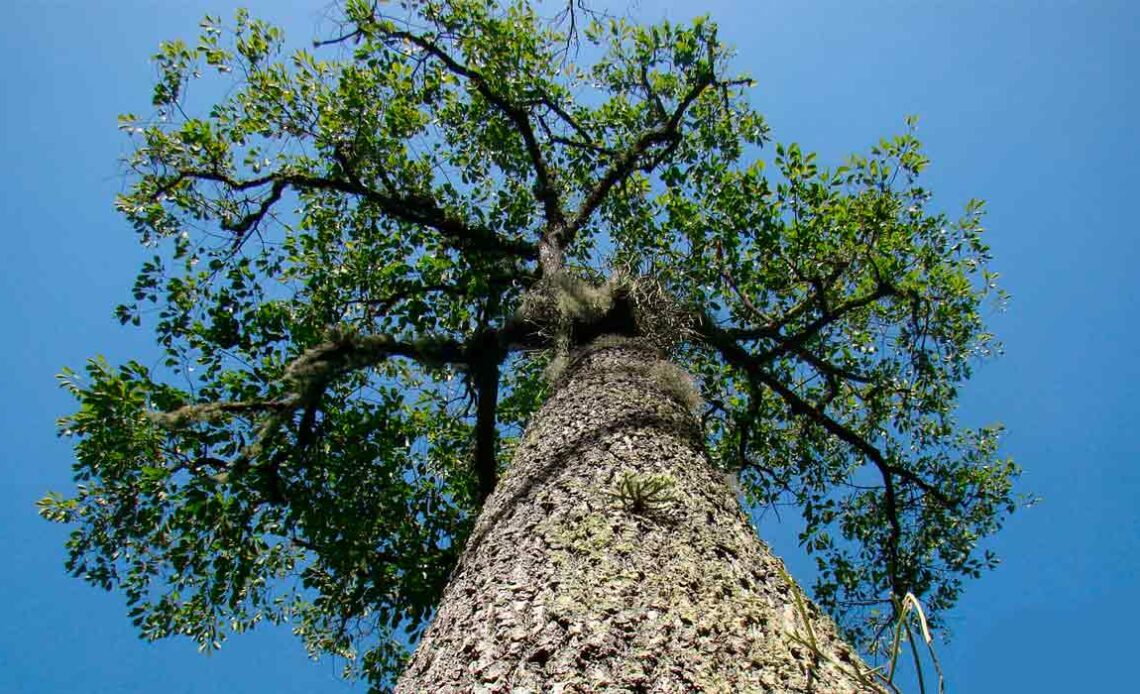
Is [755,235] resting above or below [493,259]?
above

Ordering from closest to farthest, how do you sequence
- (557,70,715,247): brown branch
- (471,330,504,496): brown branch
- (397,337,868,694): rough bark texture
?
(397,337,868,694): rough bark texture < (471,330,504,496): brown branch < (557,70,715,247): brown branch

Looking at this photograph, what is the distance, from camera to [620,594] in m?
1.79

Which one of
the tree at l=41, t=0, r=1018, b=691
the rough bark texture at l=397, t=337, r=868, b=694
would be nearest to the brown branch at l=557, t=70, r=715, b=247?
the tree at l=41, t=0, r=1018, b=691

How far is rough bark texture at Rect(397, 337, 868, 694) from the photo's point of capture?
1.54 m

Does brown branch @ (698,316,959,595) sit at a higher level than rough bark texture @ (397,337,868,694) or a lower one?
higher

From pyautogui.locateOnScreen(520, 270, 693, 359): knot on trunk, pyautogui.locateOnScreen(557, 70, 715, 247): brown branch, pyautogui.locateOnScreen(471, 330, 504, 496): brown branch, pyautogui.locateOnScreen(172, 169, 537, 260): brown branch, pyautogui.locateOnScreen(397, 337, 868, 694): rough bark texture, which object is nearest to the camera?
pyautogui.locateOnScreen(397, 337, 868, 694): rough bark texture

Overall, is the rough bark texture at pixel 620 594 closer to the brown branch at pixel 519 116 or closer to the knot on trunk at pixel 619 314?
the knot on trunk at pixel 619 314

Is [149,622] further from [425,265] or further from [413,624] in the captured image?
[425,265]

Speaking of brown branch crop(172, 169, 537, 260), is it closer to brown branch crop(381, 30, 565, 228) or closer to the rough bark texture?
brown branch crop(381, 30, 565, 228)

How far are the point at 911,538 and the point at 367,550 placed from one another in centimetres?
645

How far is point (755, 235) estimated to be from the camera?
7.41 m

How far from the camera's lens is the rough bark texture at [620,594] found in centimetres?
154

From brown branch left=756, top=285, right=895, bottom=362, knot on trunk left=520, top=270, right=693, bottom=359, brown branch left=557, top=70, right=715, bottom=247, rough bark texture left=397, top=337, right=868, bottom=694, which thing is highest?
brown branch left=557, top=70, right=715, bottom=247

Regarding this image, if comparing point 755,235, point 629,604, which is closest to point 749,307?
point 755,235
